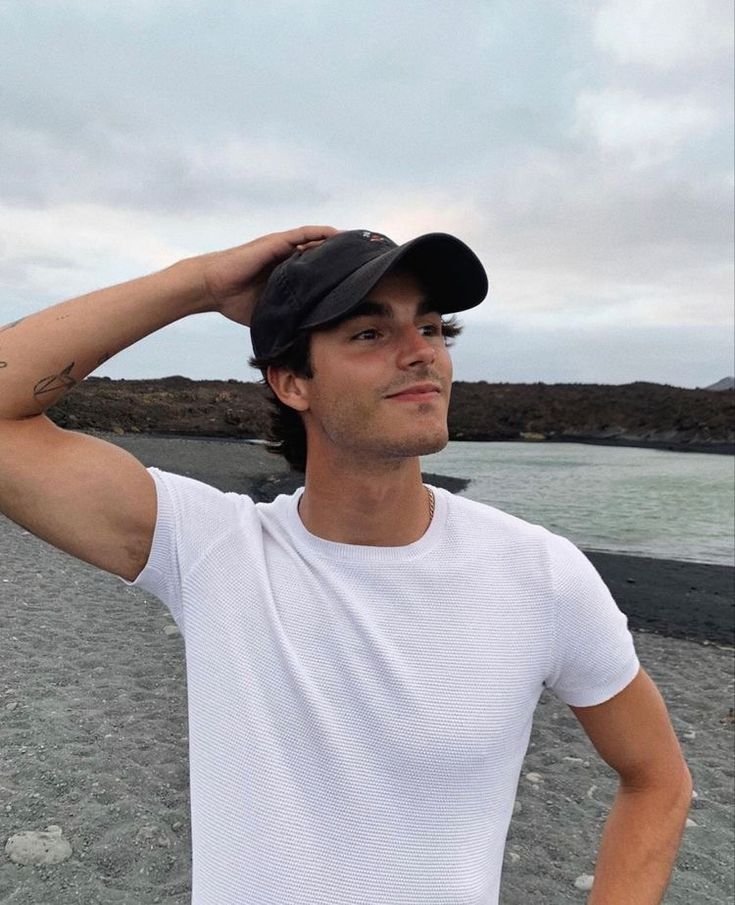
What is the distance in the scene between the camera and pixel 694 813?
5871mm

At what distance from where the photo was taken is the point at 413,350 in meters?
1.86

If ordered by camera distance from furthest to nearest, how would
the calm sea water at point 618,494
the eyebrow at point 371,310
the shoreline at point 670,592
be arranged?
the calm sea water at point 618,494, the shoreline at point 670,592, the eyebrow at point 371,310

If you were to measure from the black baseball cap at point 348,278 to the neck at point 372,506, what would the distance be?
395 millimetres

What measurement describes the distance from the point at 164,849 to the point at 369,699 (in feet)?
12.3

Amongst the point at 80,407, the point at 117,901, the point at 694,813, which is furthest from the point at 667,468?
the point at 117,901

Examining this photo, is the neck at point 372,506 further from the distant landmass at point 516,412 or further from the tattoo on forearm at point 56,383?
the distant landmass at point 516,412

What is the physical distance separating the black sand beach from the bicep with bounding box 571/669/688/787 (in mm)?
3210

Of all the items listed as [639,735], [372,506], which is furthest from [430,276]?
[639,735]

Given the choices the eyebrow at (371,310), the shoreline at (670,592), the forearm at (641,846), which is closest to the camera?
the forearm at (641,846)

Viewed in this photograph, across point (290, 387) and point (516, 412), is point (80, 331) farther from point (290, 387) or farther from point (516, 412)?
point (516, 412)

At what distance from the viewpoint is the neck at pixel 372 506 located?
1897mm

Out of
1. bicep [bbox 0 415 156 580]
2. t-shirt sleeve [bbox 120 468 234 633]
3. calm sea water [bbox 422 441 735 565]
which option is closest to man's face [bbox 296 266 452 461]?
t-shirt sleeve [bbox 120 468 234 633]

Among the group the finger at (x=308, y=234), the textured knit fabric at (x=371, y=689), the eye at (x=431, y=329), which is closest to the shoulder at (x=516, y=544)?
the textured knit fabric at (x=371, y=689)

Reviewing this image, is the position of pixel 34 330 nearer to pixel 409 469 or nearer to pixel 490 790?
pixel 409 469
